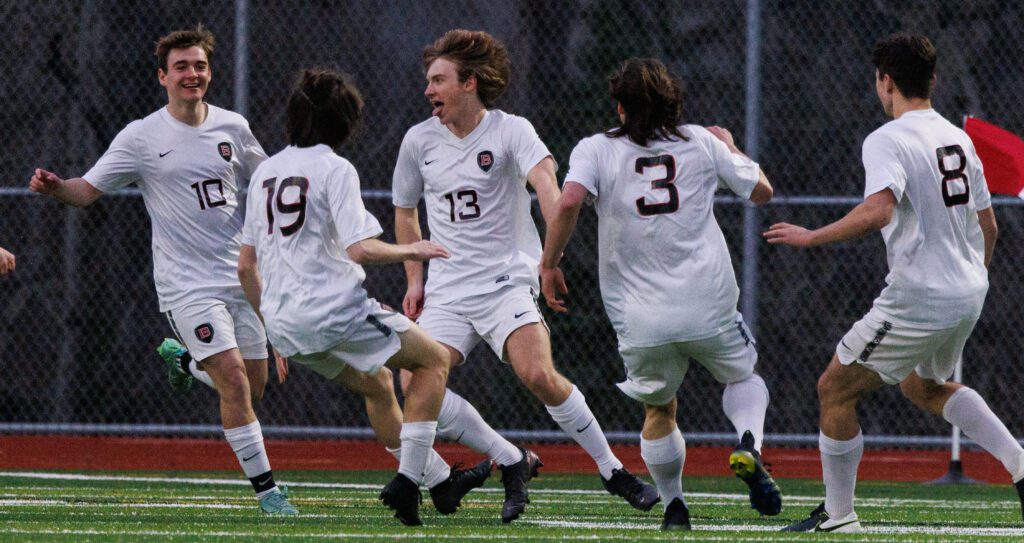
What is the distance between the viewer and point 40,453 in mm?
11492

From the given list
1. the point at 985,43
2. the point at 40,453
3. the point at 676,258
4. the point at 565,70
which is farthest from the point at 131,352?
the point at 676,258

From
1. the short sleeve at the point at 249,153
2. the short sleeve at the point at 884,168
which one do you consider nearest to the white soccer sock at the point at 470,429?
the short sleeve at the point at 249,153

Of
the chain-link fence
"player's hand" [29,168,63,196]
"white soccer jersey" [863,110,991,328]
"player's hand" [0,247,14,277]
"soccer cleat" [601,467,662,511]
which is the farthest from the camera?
the chain-link fence

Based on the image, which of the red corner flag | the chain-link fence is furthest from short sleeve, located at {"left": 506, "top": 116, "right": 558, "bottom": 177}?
the chain-link fence

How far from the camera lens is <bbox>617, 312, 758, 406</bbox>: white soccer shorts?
5.85 metres

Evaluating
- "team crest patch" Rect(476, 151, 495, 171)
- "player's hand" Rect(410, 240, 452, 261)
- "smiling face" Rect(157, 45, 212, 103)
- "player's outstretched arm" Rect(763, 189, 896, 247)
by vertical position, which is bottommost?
"player's outstretched arm" Rect(763, 189, 896, 247)

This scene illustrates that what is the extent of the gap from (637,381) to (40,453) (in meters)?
6.65

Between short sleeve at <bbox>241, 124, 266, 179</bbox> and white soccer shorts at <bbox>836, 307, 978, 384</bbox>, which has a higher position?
short sleeve at <bbox>241, 124, 266, 179</bbox>

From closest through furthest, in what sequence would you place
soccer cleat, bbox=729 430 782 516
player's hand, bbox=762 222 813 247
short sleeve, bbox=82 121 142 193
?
soccer cleat, bbox=729 430 782 516, player's hand, bbox=762 222 813 247, short sleeve, bbox=82 121 142 193

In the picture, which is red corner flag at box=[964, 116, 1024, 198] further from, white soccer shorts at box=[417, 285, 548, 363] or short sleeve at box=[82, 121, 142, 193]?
short sleeve at box=[82, 121, 142, 193]

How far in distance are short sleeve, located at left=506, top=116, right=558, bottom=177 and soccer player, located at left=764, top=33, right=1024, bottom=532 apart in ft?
4.73

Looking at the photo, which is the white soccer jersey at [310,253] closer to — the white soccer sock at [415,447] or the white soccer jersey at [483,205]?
the white soccer sock at [415,447]

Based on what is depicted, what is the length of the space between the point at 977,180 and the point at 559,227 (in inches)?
59.0

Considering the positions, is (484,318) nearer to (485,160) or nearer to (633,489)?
(485,160)
